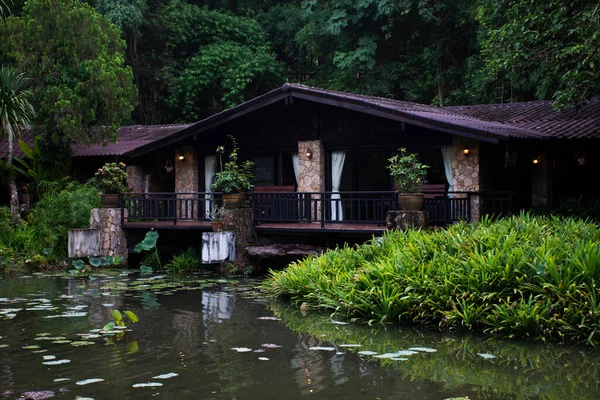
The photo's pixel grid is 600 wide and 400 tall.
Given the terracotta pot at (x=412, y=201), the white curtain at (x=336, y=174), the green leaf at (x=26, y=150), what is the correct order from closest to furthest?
the terracotta pot at (x=412, y=201) < the white curtain at (x=336, y=174) < the green leaf at (x=26, y=150)

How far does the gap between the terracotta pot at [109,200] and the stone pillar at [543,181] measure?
10.6 meters

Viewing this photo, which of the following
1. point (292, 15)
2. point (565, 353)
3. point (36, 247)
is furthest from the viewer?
point (292, 15)

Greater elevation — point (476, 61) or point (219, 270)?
point (476, 61)

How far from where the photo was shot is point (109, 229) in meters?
18.2

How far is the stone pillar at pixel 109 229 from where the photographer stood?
18.1 metres

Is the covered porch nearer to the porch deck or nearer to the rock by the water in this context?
the porch deck

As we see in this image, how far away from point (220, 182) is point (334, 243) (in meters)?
2.99

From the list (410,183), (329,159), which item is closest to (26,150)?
Result: (329,159)

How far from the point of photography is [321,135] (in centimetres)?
1912

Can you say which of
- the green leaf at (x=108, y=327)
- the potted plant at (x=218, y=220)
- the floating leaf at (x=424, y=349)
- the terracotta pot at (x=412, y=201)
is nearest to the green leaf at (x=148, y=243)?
the potted plant at (x=218, y=220)

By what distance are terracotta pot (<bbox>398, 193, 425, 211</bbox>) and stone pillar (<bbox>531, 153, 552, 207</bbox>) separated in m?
5.32

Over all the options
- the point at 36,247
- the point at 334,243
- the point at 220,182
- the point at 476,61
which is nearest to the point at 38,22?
the point at 36,247

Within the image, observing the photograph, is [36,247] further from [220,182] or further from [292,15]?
[292,15]

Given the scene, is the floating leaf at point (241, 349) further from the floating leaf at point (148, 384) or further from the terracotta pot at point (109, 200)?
the terracotta pot at point (109, 200)
